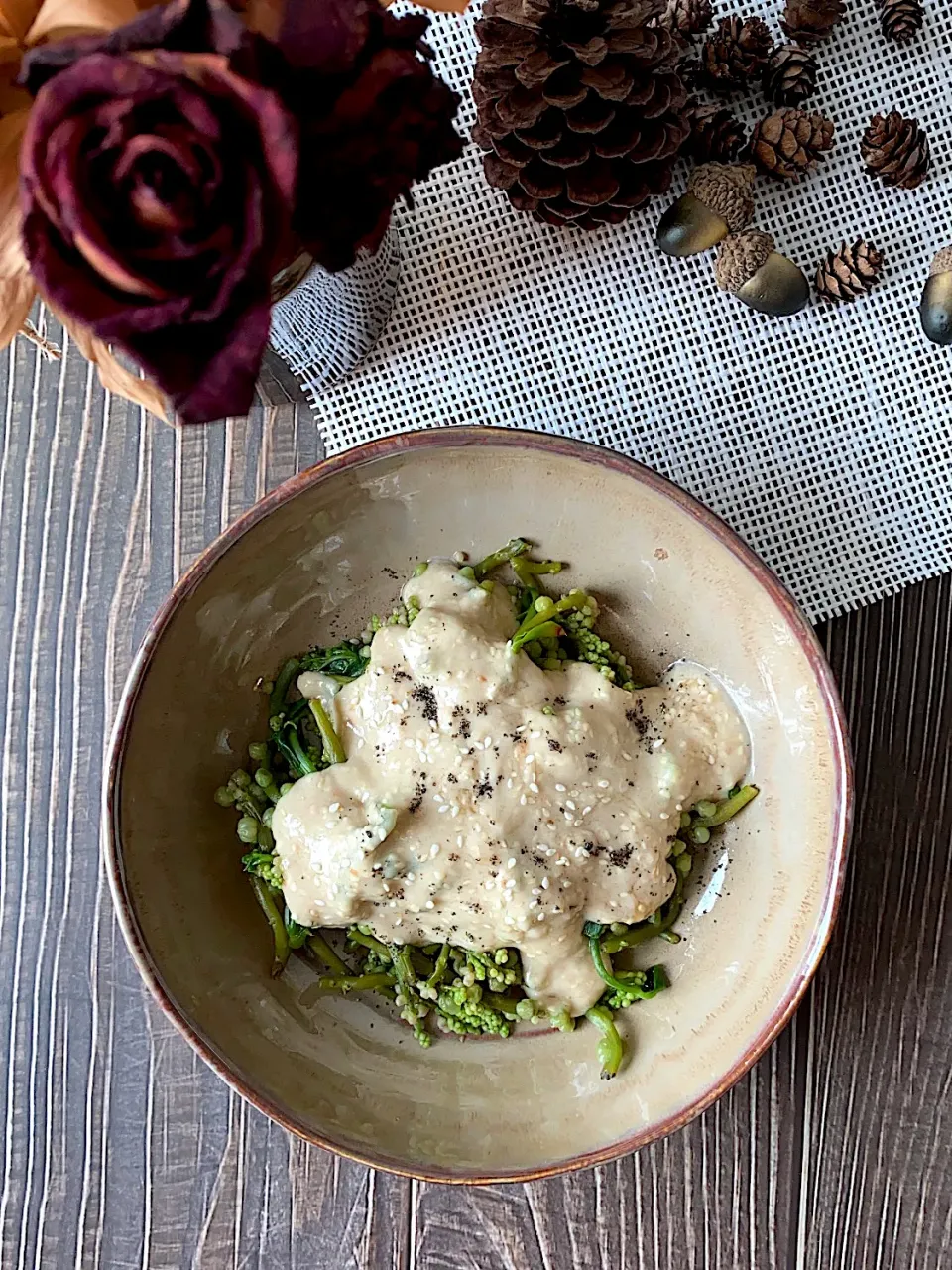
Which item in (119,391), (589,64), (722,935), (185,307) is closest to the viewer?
(185,307)

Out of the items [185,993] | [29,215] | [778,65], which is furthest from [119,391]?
[778,65]

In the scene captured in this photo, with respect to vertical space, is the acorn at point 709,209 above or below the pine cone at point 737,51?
below

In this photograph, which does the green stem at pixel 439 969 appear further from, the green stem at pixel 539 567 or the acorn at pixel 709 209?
the acorn at pixel 709 209

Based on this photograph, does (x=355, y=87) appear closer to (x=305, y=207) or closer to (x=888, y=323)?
(x=305, y=207)

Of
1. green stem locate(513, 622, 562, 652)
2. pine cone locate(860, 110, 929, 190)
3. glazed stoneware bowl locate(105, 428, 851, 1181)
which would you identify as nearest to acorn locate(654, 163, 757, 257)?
pine cone locate(860, 110, 929, 190)

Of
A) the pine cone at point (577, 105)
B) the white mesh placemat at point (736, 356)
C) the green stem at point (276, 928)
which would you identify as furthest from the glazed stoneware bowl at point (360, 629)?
the pine cone at point (577, 105)

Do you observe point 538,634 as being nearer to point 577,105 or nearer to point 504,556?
point 504,556
